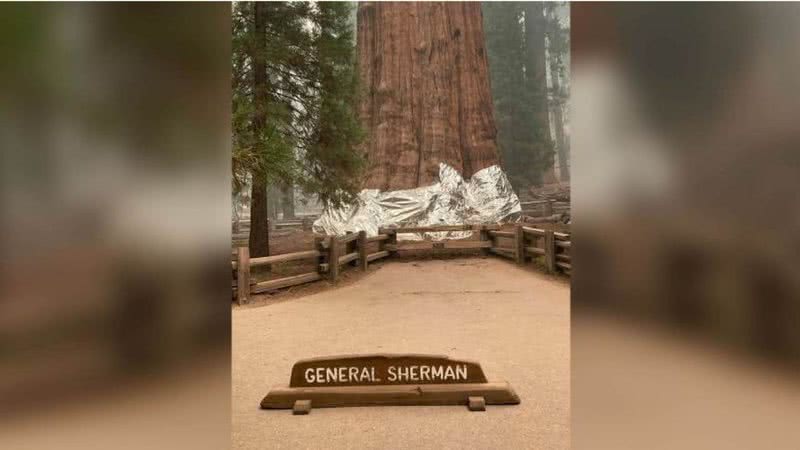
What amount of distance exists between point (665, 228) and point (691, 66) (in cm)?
13

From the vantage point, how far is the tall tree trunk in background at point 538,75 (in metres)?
4.15

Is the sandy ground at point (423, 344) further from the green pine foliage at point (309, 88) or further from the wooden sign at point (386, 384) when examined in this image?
the green pine foliage at point (309, 88)

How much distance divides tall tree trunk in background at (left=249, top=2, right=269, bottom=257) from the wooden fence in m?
0.22

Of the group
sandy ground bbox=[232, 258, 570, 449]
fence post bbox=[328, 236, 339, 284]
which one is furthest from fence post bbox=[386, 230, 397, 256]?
fence post bbox=[328, 236, 339, 284]

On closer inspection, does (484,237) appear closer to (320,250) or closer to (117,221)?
(320,250)

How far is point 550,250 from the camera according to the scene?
Result: 12.8 feet

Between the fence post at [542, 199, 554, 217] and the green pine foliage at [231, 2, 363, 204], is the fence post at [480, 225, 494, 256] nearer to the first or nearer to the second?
the fence post at [542, 199, 554, 217]

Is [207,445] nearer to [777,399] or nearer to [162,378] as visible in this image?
[162,378]

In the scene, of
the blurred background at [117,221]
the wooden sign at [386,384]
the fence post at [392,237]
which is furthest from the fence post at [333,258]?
the blurred background at [117,221]

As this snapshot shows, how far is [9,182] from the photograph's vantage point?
42cm

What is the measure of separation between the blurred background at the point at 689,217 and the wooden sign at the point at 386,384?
108cm

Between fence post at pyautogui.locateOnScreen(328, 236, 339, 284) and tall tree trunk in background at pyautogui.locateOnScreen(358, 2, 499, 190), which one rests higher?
tall tree trunk in background at pyautogui.locateOnScreen(358, 2, 499, 190)

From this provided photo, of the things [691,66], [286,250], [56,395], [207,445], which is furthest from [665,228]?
[286,250]

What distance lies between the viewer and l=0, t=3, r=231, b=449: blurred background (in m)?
0.40
